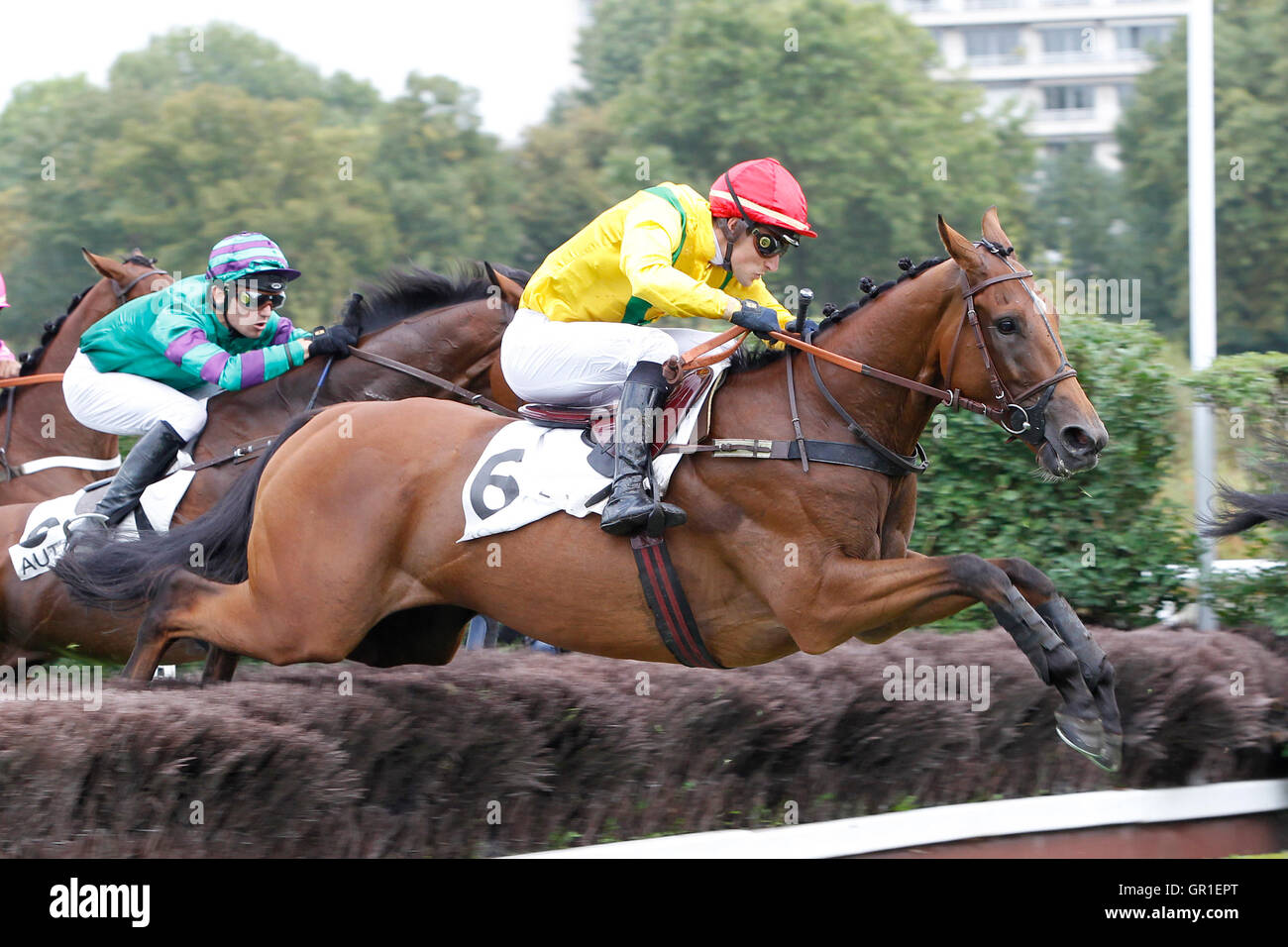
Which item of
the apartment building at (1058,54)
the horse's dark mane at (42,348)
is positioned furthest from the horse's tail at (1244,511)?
the apartment building at (1058,54)

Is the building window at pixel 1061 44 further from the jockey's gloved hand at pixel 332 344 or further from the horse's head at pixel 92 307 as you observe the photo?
the jockey's gloved hand at pixel 332 344

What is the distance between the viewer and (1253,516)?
6.34 meters

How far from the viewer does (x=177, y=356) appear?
20.5 feet

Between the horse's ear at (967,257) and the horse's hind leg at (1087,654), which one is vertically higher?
the horse's ear at (967,257)

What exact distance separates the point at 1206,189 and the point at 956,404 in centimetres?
428

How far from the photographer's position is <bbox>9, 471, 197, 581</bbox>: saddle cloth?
624cm

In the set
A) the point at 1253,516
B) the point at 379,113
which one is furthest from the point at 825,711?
the point at 379,113

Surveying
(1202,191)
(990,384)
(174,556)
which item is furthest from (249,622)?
(1202,191)

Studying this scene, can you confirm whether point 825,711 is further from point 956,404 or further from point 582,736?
point 956,404

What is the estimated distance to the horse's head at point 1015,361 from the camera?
4461mm

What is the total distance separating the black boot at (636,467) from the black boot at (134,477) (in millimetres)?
2398

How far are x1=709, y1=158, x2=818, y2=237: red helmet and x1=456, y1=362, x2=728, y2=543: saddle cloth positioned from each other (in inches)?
22.3

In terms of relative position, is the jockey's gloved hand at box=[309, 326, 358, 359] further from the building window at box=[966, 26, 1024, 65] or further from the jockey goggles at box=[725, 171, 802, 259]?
the building window at box=[966, 26, 1024, 65]

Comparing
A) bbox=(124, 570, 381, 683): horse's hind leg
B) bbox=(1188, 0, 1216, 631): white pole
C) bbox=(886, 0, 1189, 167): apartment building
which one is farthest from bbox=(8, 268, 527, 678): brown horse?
bbox=(886, 0, 1189, 167): apartment building
